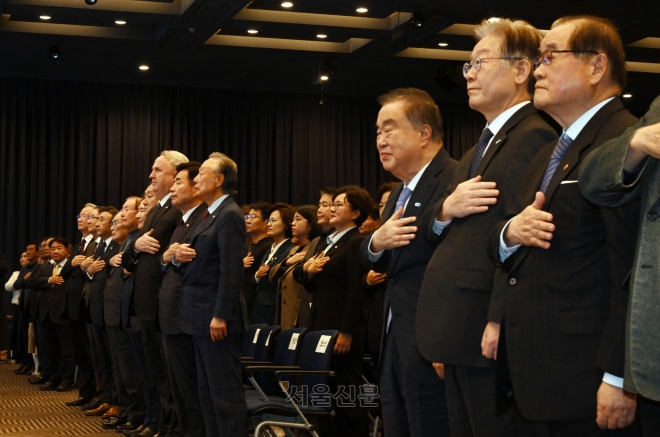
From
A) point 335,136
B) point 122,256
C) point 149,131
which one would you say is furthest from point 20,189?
point 122,256

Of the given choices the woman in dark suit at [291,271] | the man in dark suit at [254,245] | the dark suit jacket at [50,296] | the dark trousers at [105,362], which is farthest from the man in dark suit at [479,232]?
the dark suit jacket at [50,296]

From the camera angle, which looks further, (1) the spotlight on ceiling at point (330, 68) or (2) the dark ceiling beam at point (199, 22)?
(1) the spotlight on ceiling at point (330, 68)

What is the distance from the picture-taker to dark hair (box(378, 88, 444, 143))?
310 cm

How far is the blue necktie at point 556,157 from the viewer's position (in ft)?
6.95

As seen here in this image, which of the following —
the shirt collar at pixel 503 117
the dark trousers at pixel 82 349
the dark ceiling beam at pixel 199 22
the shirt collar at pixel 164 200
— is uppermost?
the dark ceiling beam at pixel 199 22

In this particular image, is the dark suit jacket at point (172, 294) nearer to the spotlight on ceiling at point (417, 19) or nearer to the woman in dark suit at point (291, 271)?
the woman in dark suit at point (291, 271)

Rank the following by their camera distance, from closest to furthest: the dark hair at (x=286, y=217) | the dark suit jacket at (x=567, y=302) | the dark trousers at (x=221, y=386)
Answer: the dark suit jacket at (x=567, y=302) < the dark trousers at (x=221, y=386) < the dark hair at (x=286, y=217)

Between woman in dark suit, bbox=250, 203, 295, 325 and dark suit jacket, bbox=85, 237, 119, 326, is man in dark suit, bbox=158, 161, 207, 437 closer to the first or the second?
dark suit jacket, bbox=85, 237, 119, 326

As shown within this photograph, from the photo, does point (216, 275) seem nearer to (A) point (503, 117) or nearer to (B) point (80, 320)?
(A) point (503, 117)

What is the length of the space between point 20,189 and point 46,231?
767mm

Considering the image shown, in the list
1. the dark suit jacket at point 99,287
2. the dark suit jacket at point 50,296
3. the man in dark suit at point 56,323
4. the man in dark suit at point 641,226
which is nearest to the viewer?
the man in dark suit at point 641,226

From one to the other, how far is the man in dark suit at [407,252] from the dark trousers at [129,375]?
3.46 metres

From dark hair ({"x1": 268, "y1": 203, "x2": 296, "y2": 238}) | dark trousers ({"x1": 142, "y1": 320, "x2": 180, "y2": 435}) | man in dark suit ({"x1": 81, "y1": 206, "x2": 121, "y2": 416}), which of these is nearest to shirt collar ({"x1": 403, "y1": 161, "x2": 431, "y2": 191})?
dark trousers ({"x1": 142, "y1": 320, "x2": 180, "y2": 435})

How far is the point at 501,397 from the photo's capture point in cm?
211
